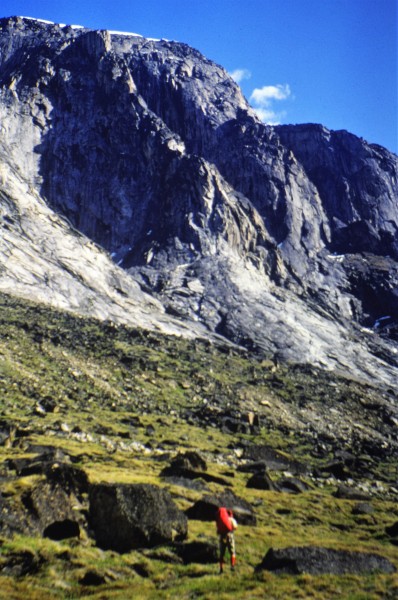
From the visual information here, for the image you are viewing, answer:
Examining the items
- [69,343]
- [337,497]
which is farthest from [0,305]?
[337,497]

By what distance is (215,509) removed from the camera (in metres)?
22.0

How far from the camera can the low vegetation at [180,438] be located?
14.7 metres

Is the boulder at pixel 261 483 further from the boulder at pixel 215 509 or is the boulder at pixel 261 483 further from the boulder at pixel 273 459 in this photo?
the boulder at pixel 273 459

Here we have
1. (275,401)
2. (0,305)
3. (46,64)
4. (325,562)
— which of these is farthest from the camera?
(46,64)

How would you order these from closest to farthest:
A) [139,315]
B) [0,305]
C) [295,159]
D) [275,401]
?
[275,401] < [0,305] < [139,315] < [295,159]

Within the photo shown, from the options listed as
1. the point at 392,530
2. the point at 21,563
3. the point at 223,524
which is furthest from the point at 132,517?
the point at 392,530

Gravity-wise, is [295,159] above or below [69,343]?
above

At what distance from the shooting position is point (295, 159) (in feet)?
648

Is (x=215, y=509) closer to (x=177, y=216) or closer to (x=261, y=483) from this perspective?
(x=261, y=483)

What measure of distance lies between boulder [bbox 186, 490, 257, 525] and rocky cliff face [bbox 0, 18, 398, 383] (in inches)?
3029

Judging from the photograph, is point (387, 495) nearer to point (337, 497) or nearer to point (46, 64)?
point (337, 497)


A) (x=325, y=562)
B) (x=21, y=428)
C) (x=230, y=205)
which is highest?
(x=230, y=205)

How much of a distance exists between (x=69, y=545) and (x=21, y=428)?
1924cm

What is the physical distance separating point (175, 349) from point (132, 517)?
60.6 meters
